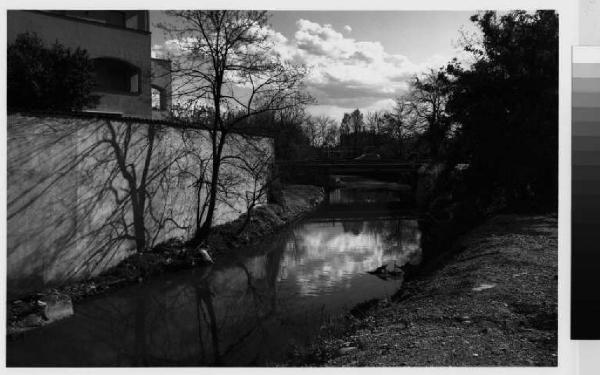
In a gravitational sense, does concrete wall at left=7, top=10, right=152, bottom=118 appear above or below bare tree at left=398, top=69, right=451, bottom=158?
above

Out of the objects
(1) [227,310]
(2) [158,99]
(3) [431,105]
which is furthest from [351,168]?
(1) [227,310]

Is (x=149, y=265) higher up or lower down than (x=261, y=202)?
lower down

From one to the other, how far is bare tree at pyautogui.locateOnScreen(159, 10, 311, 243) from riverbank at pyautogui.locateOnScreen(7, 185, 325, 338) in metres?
1.03

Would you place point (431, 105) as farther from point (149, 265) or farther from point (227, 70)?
point (149, 265)

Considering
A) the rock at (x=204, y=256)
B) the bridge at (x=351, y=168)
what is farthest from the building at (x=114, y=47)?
the bridge at (x=351, y=168)

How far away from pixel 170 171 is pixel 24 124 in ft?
14.4

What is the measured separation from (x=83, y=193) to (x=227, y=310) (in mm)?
3431

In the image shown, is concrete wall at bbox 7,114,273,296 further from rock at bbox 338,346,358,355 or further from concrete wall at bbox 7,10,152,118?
rock at bbox 338,346,358,355

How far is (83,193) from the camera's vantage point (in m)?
8.88

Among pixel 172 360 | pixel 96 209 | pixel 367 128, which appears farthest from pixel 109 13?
pixel 367 128

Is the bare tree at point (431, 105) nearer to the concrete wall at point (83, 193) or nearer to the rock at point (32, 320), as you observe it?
the concrete wall at point (83, 193)

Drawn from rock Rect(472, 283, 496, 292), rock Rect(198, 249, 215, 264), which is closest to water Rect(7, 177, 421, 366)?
rock Rect(198, 249, 215, 264)

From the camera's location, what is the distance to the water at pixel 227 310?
660 cm

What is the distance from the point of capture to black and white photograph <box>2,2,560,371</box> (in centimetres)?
665
